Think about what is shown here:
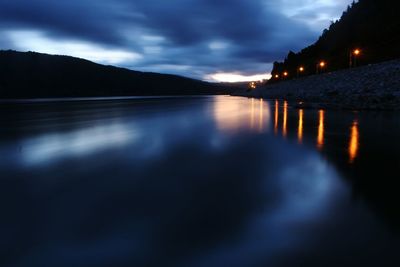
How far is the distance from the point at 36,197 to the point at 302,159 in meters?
6.68

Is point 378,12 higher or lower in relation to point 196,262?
higher

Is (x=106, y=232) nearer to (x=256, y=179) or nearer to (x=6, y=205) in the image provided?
(x=6, y=205)

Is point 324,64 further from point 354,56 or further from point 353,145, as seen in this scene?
point 353,145

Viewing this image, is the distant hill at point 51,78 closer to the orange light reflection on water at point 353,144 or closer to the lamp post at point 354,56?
the lamp post at point 354,56

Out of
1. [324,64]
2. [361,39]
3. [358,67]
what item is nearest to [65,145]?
[358,67]

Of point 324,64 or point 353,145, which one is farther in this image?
point 324,64

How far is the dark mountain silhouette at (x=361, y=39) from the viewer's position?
58188 millimetres

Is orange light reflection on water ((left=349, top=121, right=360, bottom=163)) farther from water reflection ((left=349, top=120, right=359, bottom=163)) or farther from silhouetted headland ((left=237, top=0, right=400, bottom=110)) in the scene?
silhouetted headland ((left=237, top=0, right=400, bottom=110))

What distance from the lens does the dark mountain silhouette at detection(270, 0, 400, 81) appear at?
5819 cm

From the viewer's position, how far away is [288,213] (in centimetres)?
473

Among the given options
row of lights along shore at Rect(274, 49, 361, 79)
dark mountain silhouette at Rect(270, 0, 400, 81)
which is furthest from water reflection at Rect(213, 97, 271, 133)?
row of lights along shore at Rect(274, 49, 361, 79)

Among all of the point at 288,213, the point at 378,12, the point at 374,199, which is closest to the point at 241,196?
the point at 288,213

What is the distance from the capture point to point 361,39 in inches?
3157

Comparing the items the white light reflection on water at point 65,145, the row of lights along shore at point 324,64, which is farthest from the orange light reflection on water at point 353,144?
the row of lights along shore at point 324,64
